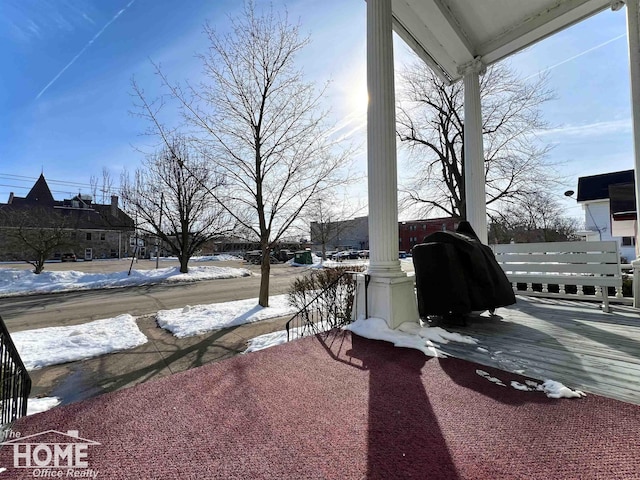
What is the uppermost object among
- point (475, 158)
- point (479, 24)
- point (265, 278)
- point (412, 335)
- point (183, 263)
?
point (479, 24)

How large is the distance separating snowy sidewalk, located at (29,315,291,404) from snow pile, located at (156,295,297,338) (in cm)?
33

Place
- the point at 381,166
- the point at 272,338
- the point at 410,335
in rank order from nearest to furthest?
the point at 410,335 < the point at 381,166 < the point at 272,338

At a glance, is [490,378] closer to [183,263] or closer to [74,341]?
[74,341]

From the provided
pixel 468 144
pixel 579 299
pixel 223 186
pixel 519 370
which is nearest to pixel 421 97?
pixel 468 144

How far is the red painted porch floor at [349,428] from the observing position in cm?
148

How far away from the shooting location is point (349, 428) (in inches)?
71.1

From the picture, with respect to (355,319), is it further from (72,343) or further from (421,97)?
(421,97)

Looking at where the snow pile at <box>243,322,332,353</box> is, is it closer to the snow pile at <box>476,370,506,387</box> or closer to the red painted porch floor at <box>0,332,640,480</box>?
the red painted porch floor at <box>0,332,640,480</box>

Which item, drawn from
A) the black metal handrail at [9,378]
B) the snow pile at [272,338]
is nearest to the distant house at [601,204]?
the snow pile at [272,338]

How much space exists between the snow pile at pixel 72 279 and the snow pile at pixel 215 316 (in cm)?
846

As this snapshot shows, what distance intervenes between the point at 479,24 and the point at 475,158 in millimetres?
2548

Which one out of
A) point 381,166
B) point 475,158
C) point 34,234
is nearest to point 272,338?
point 381,166

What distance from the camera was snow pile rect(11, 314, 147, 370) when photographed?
17.4ft

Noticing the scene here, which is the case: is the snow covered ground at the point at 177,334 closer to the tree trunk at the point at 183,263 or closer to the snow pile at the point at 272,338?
the snow pile at the point at 272,338
